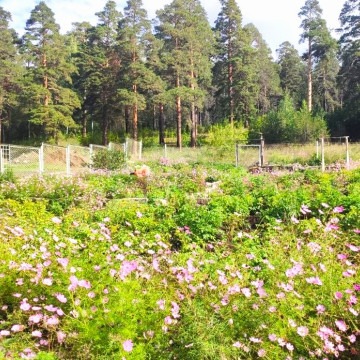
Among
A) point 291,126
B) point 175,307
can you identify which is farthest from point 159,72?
point 175,307

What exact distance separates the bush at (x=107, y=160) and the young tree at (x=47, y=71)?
58.2 feet

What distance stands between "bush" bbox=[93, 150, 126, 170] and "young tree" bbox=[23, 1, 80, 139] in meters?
17.8

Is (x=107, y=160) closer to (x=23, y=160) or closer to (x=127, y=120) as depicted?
(x=23, y=160)

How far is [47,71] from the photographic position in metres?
32.8

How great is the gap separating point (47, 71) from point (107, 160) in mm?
20042

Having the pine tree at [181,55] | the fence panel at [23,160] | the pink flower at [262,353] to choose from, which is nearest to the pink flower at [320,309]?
the pink flower at [262,353]

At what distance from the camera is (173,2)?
34.4 metres

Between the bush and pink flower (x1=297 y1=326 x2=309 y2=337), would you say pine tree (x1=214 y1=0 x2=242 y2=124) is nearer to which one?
the bush

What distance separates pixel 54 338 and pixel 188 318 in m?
0.94

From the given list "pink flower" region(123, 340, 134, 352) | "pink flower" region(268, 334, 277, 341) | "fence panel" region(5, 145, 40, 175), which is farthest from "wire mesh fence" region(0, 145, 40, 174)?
"pink flower" region(268, 334, 277, 341)

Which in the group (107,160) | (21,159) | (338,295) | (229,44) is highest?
(229,44)

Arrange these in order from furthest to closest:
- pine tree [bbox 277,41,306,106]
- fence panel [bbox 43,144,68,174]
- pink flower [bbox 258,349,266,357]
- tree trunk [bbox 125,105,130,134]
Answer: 1. pine tree [bbox 277,41,306,106]
2. tree trunk [bbox 125,105,130,134]
3. fence panel [bbox 43,144,68,174]
4. pink flower [bbox 258,349,266,357]

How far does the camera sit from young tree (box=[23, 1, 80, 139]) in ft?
107

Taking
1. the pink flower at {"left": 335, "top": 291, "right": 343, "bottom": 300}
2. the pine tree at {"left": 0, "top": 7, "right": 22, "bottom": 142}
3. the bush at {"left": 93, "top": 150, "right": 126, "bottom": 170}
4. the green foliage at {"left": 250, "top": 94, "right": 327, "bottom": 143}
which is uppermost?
the pine tree at {"left": 0, "top": 7, "right": 22, "bottom": 142}
